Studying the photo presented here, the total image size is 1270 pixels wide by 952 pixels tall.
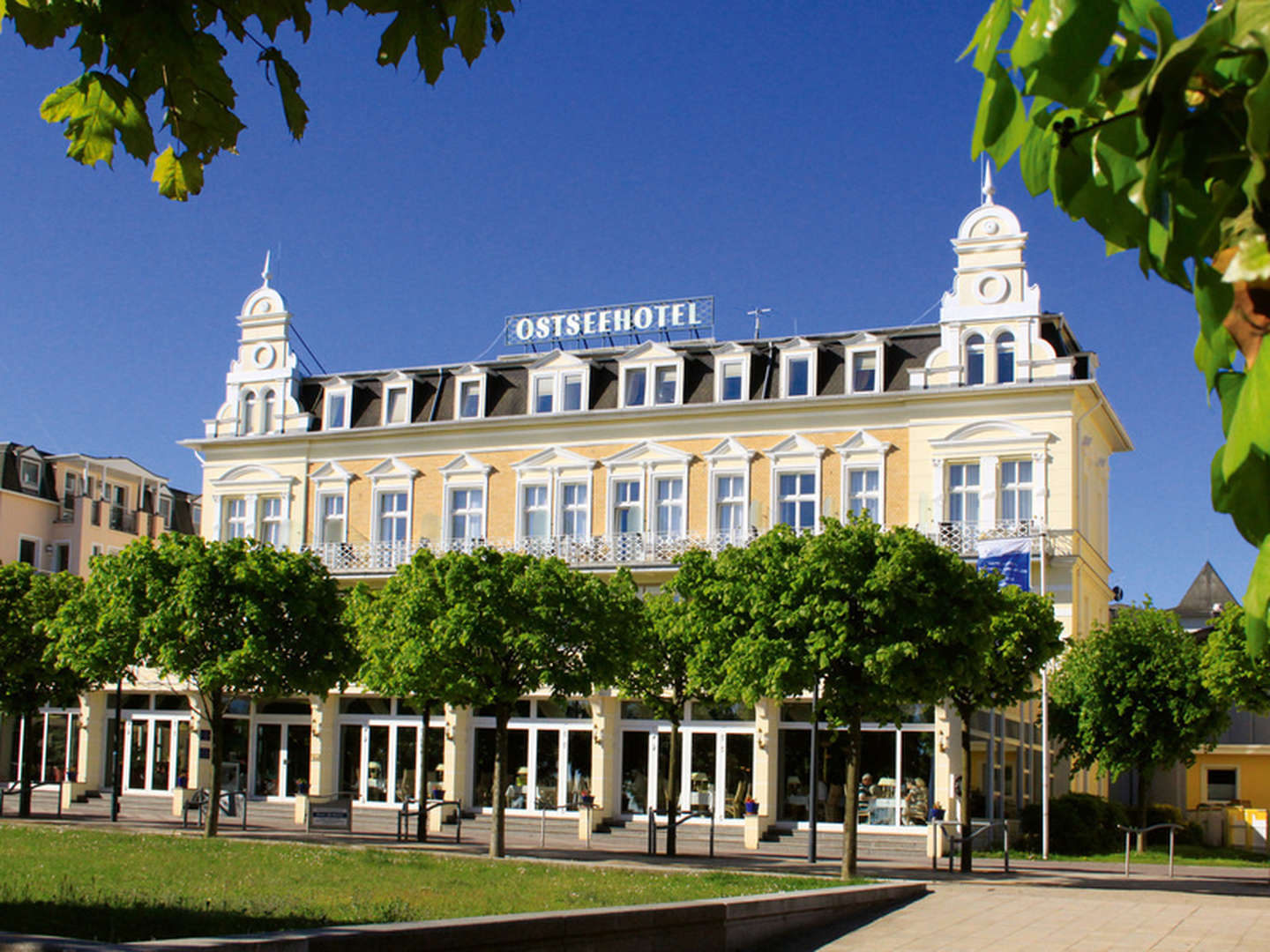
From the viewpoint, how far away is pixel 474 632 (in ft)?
86.4

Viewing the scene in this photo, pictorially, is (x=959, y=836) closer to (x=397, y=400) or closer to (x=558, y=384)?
(x=558, y=384)

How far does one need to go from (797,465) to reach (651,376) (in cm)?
542

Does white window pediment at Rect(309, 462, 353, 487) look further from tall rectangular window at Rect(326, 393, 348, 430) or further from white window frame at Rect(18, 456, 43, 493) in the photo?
white window frame at Rect(18, 456, 43, 493)

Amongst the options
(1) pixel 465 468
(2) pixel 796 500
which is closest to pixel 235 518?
(1) pixel 465 468

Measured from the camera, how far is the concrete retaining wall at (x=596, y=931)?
350 inches

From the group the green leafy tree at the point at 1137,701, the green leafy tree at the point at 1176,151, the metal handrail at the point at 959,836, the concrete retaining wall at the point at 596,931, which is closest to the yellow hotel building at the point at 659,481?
the green leafy tree at the point at 1137,701

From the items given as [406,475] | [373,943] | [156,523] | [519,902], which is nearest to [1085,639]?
[406,475]

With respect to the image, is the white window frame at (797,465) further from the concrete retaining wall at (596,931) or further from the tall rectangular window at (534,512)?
the concrete retaining wall at (596,931)

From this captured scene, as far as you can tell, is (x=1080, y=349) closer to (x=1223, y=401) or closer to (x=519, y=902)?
(x=519, y=902)

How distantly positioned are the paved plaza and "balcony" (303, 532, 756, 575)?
893 cm

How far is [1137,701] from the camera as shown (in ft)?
118

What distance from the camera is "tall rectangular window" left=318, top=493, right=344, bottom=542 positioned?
4684cm

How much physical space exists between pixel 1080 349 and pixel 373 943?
117 feet

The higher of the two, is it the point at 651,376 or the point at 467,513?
the point at 651,376
